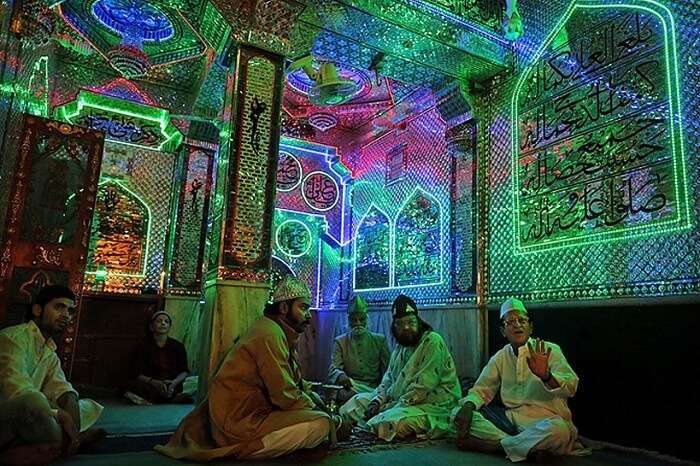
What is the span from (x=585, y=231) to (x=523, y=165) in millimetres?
1037

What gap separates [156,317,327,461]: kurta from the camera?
10.0 feet

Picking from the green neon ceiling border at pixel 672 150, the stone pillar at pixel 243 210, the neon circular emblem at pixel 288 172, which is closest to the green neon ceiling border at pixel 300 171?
the neon circular emblem at pixel 288 172

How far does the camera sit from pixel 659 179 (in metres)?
3.95

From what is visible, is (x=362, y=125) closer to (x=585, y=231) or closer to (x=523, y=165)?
(x=523, y=165)

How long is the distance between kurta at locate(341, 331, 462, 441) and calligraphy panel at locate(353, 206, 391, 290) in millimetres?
2518

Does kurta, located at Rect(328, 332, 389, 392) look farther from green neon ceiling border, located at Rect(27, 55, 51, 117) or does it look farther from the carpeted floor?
green neon ceiling border, located at Rect(27, 55, 51, 117)

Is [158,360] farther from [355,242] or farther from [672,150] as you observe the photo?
[672,150]

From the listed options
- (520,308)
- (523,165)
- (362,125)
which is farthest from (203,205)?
(520,308)

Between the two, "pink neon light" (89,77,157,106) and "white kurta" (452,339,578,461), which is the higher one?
"pink neon light" (89,77,157,106)

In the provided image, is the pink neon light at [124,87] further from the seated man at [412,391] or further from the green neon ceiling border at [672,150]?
the green neon ceiling border at [672,150]

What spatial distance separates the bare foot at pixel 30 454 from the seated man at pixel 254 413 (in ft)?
1.97

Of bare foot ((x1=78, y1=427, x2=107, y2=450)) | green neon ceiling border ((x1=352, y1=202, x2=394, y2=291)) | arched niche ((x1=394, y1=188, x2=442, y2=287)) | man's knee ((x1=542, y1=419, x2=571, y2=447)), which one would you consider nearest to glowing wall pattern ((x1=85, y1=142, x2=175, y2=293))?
green neon ceiling border ((x1=352, y1=202, x2=394, y2=291))

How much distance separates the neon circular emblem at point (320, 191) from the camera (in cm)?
809

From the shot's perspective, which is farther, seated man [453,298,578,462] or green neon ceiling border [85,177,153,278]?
green neon ceiling border [85,177,153,278]
